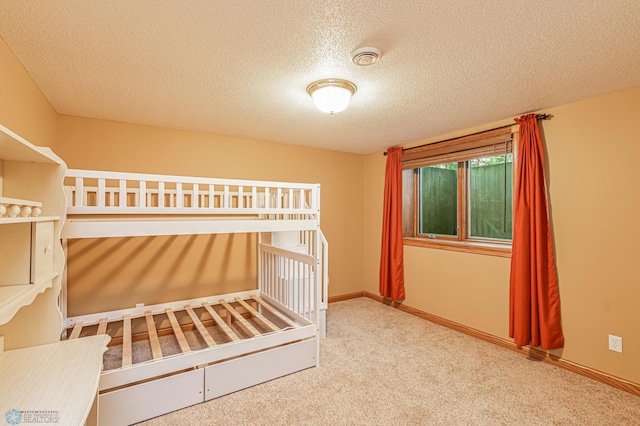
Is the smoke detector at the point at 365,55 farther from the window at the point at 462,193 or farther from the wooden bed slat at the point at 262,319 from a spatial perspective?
the wooden bed slat at the point at 262,319

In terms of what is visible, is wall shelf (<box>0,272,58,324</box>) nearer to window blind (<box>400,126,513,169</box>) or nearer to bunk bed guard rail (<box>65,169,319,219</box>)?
bunk bed guard rail (<box>65,169,319,219</box>)

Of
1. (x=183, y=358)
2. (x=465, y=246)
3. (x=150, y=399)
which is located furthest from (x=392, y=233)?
(x=150, y=399)

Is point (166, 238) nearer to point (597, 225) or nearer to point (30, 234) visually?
point (30, 234)

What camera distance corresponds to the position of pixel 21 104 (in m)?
1.86

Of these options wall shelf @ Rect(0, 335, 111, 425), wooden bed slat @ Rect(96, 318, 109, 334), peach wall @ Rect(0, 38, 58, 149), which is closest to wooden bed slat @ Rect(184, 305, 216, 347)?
wooden bed slat @ Rect(96, 318, 109, 334)

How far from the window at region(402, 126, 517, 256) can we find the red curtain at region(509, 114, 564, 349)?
0.80ft

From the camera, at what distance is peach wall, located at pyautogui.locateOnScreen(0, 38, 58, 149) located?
1633mm

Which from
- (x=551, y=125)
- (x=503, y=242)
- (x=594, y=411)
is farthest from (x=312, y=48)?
(x=594, y=411)

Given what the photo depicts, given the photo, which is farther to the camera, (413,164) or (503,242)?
(413,164)

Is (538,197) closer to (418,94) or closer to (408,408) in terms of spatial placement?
(418,94)

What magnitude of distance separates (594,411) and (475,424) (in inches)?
33.3

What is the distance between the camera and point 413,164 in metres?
3.72

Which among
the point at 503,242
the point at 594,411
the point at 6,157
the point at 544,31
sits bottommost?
the point at 594,411

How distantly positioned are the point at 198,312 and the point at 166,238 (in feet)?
2.86
